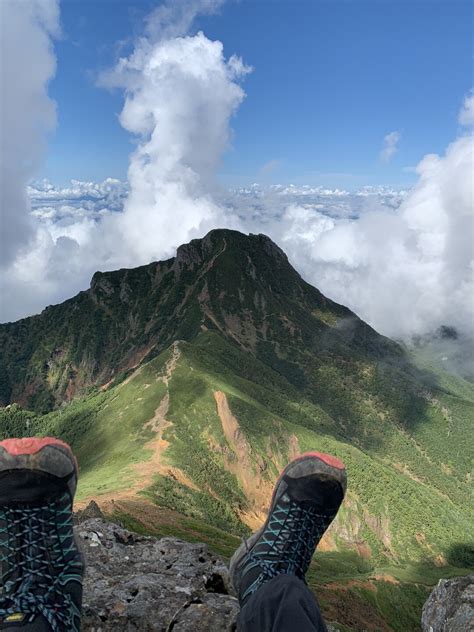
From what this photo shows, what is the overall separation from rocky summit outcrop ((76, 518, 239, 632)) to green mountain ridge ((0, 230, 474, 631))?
17.9m

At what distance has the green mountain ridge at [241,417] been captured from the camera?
1988 inches

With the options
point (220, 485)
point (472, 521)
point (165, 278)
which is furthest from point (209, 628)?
point (165, 278)

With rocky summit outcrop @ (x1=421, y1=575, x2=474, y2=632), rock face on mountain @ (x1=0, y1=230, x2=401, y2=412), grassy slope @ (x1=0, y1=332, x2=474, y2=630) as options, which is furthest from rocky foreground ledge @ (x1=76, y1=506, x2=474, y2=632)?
rock face on mountain @ (x1=0, y1=230, x2=401, y2=412)

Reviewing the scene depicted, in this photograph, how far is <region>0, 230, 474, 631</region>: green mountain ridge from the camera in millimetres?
50500

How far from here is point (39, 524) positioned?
696 centimetres

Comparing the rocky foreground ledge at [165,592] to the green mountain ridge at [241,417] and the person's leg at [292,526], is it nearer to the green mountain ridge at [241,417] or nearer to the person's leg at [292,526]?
the person's leg at [292,526]

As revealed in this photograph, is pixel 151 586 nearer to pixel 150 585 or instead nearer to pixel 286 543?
pixel 150 585

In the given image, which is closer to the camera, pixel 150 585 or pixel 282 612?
pixel 282 612

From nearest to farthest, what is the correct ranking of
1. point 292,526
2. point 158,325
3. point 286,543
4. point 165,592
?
point 286,543 → point 292,526 → point 165,592 → point 158,325

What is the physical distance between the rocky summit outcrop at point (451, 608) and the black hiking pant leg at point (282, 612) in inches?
166

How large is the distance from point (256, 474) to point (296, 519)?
67.0 m

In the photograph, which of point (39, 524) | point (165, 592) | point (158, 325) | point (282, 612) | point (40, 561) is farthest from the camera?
point (158, 325)

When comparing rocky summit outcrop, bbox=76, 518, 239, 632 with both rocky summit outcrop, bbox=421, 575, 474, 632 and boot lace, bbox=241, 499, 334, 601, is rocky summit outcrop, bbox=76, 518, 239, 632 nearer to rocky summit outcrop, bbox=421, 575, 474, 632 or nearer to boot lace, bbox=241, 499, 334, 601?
boot lace, bbox=241, 499, 334, 601

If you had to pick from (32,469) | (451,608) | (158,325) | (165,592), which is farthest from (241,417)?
(158,325)
